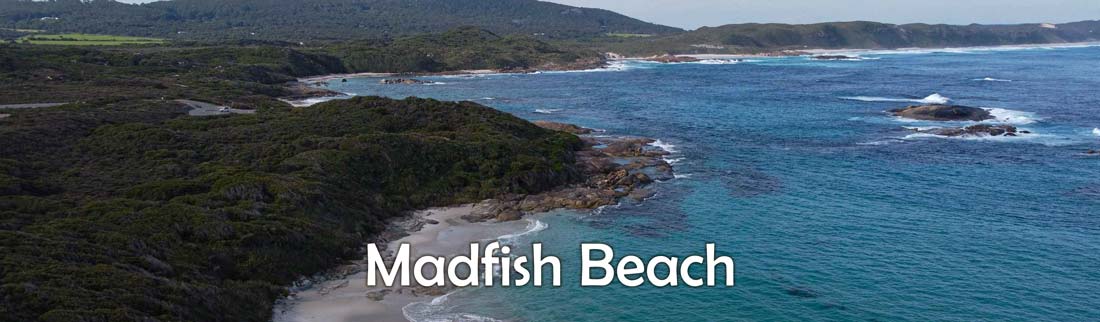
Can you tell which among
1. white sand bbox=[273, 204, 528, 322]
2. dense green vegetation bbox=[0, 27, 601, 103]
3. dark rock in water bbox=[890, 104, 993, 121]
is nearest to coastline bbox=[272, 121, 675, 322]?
white sand bbox=[273, 204, 528, 322]

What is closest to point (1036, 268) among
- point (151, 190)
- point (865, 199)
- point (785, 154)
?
point (865, 199)

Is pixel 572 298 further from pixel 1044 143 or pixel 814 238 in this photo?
pixel 1044 143

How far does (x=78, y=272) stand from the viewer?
29.5 meters

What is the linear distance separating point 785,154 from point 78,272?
5607cm

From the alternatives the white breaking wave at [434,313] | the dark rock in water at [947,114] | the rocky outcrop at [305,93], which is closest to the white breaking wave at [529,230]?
the white breaking wave at [434,313]

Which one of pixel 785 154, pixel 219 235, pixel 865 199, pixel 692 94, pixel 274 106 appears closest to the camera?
pixel 219 235

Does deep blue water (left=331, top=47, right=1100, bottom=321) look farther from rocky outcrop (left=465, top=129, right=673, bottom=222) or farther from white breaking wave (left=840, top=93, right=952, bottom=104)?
white breaking wave (left=840, top=93, right=952, bottom=104)

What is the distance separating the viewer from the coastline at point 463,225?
3369 cm

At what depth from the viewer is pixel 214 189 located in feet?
148

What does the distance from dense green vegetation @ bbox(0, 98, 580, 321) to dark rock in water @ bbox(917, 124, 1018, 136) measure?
38812 mm

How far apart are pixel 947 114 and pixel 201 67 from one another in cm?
11158

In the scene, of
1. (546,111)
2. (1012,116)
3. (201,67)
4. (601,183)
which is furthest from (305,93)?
(1012,116)

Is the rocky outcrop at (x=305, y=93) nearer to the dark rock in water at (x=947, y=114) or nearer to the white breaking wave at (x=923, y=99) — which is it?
the white breaking wave at (x=923, y=99)

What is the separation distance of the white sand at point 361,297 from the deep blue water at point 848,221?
1.85 meters
